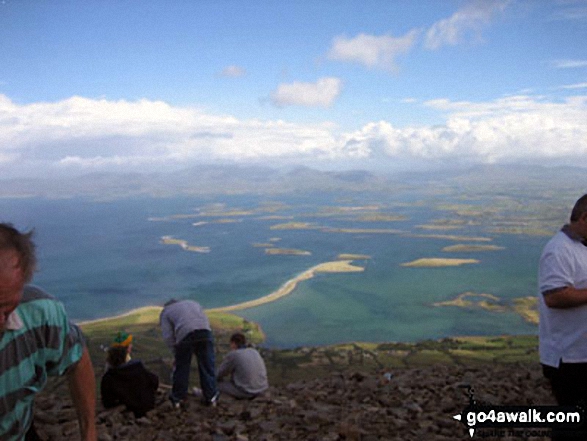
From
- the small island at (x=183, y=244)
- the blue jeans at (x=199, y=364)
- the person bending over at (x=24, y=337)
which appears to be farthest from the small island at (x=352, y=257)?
the person bending over at (x=24, y=337)

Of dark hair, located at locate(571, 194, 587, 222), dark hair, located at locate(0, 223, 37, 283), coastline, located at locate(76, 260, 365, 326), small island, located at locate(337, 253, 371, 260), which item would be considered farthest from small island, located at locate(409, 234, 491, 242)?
dark hair, located at locate(0, 223, 37, 283)

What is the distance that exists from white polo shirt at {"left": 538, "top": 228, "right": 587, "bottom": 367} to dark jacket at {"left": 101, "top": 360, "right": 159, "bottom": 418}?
5114 mm

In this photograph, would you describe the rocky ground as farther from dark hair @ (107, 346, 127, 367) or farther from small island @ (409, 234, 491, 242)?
small island @ (409, 234, 491, 242)

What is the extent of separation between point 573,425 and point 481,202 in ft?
612

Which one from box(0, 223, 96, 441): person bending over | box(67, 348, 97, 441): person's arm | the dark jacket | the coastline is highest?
box(0, 223, 96, 441): person bending over

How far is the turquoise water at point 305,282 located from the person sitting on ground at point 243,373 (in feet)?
82.0

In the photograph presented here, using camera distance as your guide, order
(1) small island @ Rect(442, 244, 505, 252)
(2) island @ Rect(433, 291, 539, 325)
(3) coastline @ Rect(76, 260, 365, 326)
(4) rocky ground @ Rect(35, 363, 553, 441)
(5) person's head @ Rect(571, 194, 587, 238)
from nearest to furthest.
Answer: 1. (5) person's head @ Rect(571, 194, 587, 238)
2. (4) rocky ground @ Rect(35, 363, 553, 441)
3. (2) island @ Rect(433, 291, 539, 325)
4. (3) coastline @ Rect(76, 260, 365, 326)
5. (1) small island @ Rect(442, 244, 505, 252)

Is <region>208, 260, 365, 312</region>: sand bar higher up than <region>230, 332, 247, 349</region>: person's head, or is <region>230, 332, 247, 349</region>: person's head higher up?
<region>230, 332, 247, 349</region>: person's head

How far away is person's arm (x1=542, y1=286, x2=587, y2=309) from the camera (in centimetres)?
326

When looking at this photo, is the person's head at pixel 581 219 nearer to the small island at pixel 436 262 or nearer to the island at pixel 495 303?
the island at pixel 495 303

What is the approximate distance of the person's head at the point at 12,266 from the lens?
1.75 meters

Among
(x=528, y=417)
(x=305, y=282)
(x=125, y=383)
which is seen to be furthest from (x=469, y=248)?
(x=528, y=417)

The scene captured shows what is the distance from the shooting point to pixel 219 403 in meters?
7.03

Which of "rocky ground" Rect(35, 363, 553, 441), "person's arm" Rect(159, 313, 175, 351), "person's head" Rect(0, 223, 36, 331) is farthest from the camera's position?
"person's arm" Rect(159, 313, 175, 351)
